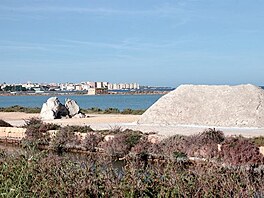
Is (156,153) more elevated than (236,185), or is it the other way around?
(236,185)

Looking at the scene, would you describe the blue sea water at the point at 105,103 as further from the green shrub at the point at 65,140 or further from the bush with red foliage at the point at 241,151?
the bush with red foliage at the point at 241,151

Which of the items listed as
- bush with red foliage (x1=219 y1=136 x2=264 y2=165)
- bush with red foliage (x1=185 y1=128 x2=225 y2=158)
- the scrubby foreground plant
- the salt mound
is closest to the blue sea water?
the salt mound

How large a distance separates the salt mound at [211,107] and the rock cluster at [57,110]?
29.2 ft

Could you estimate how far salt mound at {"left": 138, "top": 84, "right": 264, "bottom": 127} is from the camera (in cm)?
2961

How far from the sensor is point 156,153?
17.2 metres

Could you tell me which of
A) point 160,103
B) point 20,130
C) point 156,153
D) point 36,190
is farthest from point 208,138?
point 160,103

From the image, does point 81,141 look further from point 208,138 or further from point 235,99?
point 235,99

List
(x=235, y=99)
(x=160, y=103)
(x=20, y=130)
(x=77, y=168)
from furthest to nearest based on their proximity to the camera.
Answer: (x=160, y=103) < (x=235, y=99) < (x=20, y=130) < (x=77, y=168)

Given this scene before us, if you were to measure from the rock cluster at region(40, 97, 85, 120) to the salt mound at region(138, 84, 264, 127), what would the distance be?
889cm

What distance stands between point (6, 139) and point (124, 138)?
335 inches

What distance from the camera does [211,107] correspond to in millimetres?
31062

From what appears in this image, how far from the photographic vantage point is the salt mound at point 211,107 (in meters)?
29.6

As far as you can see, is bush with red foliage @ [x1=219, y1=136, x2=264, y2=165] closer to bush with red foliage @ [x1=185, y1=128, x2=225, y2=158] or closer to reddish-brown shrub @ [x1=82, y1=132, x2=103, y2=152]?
bush with red foliage @ [x1=185, y1=128, x2=225, y2=158]

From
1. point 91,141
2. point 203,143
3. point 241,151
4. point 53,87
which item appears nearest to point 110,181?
point 241,151
